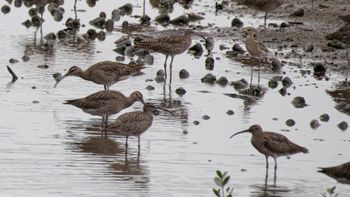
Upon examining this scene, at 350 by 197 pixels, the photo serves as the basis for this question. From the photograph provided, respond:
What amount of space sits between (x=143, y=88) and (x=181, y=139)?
A: 4253 millimetres

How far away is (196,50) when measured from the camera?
24.3m

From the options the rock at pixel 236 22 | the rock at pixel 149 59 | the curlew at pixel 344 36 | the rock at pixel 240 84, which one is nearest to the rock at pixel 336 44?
the curlew at pixel 344 36

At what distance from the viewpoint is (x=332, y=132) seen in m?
17.3

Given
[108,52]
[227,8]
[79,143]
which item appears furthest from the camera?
[227,8]

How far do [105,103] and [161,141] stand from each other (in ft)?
4.21

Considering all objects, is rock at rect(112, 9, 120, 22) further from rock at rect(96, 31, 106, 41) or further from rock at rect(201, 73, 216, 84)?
rock at rect(201, 73, 216, 84)

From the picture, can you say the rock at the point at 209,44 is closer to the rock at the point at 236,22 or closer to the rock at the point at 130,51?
the rock at the point at 130,51

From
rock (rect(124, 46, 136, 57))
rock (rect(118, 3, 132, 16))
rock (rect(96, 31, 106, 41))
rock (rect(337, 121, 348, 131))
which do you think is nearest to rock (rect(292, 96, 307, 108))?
rock (rect(337, 121, 348, 131))

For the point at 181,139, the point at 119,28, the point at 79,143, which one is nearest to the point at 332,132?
the point at 181,139

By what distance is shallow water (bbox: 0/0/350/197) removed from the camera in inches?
542

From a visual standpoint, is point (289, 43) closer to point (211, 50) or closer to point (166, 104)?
point (211, 50)

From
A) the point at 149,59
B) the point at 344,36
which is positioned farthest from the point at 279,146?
the point at 149,59

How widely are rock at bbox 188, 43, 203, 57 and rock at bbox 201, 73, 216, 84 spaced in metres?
3.04

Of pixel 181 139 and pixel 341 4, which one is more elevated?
pixel 341 4
